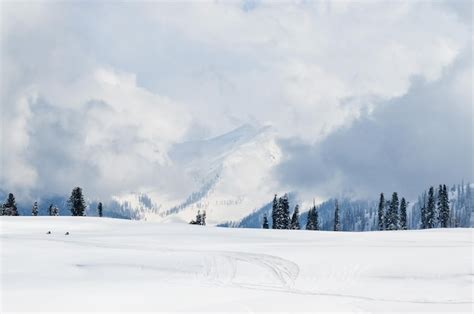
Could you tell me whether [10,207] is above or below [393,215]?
below

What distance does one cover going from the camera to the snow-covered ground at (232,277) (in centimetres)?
2031

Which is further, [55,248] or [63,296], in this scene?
[55,248]

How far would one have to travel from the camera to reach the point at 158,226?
184ft

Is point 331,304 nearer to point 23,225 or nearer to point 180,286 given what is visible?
point 180,286

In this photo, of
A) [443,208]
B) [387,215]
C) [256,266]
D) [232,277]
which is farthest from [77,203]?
[232,277]

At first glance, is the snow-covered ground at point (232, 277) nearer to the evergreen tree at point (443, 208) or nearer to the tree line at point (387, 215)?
the tree line at point (387, 215)

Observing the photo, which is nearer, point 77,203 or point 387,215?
point 77,203

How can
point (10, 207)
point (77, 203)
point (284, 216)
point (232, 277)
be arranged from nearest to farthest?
point (232, 277)
point (10, 207)
point (77, 203)
point (284, 216)

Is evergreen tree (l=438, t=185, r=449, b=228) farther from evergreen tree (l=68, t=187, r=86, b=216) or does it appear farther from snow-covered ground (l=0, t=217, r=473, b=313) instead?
snow-covered ground (l=0, t=217, r=473, b=313)

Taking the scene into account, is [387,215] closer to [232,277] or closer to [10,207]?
[10,207]

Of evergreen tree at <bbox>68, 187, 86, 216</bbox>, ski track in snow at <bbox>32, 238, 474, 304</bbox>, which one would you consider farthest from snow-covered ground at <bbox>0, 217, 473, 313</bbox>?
evergreen tree at <bbox>68, 187, 86, 216</bbox>

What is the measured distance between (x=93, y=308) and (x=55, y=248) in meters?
13.8

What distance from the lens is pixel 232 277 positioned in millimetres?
25219

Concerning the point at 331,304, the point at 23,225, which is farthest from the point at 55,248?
the point at 23,225
